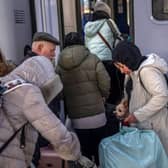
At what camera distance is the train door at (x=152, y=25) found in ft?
13.5

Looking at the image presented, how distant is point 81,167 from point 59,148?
50cm

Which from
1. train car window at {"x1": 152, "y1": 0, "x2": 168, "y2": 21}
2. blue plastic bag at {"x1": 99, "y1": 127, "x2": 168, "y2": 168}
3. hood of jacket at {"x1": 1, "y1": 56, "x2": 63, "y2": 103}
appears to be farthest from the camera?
train car window at {"x1": 152, "y1": 0, "x2": 168, "y2": 21}

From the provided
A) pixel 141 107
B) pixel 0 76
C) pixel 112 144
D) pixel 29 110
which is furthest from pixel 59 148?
pixel 141 107

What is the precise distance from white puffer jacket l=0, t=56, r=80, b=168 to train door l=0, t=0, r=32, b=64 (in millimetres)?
1267

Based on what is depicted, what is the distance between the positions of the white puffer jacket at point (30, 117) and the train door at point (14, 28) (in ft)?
4.16

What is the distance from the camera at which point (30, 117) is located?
2162 mm

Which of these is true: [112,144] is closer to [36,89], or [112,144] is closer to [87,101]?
[87,101]

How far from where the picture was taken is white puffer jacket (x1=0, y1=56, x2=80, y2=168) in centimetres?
216

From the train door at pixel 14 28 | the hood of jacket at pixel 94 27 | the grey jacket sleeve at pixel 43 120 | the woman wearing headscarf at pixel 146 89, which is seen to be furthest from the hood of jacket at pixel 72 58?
the hood of jacket at pixel 94 27

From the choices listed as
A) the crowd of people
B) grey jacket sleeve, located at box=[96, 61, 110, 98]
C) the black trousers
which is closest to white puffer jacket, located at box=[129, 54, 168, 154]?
the crowd of people

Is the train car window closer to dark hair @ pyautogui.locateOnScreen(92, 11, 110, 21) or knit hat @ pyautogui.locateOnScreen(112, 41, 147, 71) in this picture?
dark hair @ pyautogui.locateOnScreen(92, 11, 110, 21)

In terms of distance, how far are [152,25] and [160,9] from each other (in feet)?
0.54

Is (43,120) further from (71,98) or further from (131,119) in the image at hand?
(71,98)

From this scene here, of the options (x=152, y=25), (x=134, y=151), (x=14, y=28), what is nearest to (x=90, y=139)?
(x=134, y=151)
